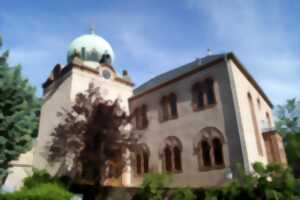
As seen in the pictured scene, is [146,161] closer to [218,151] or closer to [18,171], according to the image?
[218,151]

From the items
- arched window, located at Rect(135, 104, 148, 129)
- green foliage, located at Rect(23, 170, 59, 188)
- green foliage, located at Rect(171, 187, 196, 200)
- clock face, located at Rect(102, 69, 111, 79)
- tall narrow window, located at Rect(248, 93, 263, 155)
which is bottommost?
green foliage, located at Rect(171, 187, 196, 200)

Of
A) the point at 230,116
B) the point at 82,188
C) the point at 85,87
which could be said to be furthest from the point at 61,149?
the point at 230,116

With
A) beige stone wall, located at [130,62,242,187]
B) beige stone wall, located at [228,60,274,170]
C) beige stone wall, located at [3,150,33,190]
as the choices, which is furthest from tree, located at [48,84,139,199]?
beige stone wall, located at [3,150,33,190]

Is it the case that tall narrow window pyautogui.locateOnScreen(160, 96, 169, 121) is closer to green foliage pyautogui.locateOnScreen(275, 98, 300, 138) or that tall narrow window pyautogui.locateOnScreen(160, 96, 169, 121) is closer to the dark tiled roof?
the dark tiled roof

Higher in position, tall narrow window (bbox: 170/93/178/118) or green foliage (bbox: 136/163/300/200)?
tall narrow window (bbox: 170/93/178/118)

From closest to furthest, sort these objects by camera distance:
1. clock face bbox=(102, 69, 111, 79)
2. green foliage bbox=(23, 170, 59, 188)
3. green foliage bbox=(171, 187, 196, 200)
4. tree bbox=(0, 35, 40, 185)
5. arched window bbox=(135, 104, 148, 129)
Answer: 1. green foliage bbox=(171, 187, 196, 200)
2. green foliage bbox=(23, 170, 59, 188)
3. tree bbox=(0, 35, 40, 185)
4. arched window bbox=(135, 104, 148, 129)
5. clock face bbox=(102, 69, 111, 79)

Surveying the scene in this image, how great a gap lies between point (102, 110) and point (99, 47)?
10.7 metres

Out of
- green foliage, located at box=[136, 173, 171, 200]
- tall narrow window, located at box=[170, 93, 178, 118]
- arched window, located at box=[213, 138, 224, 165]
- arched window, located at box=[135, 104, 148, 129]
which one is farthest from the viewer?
arched window, located at box=[135, 104, 148, 129]

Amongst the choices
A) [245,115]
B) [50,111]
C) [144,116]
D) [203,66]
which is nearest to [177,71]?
[203,66]

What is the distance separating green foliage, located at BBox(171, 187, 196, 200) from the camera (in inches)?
480

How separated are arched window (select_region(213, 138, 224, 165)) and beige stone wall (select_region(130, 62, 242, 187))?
0.35 metres

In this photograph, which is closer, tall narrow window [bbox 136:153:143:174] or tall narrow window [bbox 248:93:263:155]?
tall narrow window [bbox 248:93:263:155]

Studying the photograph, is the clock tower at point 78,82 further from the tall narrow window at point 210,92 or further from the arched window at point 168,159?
the tall narrow window at point 210,92

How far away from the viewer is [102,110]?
14016mm
